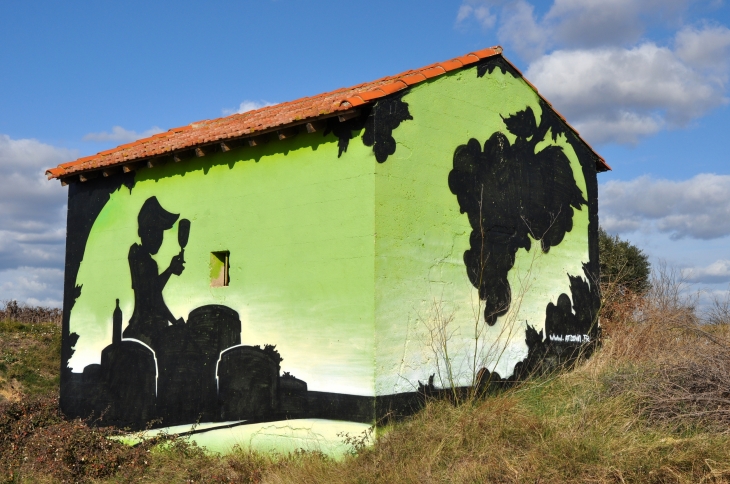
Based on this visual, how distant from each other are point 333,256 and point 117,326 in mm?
4736

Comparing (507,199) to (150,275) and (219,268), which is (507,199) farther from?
(150,275)

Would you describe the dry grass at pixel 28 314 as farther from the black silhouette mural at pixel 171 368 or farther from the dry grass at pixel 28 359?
the black silhouette mural at pixel 171 368

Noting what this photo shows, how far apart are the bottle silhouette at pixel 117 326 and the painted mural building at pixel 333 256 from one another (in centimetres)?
3

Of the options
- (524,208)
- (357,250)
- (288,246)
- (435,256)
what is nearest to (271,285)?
(288,246)

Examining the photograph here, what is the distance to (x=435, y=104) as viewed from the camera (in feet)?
31.5

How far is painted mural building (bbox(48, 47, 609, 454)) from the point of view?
874 cm

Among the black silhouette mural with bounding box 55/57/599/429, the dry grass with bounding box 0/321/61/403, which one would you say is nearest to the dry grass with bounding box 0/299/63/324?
the dry grass with bounding box 0/321/61/403

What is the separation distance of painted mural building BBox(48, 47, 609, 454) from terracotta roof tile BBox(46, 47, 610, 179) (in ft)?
0.14

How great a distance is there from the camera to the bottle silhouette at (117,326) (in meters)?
11.7

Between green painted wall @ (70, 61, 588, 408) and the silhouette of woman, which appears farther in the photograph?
the silhouette of woman

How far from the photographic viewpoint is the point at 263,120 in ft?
32.2

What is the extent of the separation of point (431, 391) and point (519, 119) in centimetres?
453

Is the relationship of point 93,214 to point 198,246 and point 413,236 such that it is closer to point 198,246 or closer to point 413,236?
point 198,246

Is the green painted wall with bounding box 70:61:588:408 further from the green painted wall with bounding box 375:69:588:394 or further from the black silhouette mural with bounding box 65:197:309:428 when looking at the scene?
the black silhouette mural with bounding box 65:197:309:428
